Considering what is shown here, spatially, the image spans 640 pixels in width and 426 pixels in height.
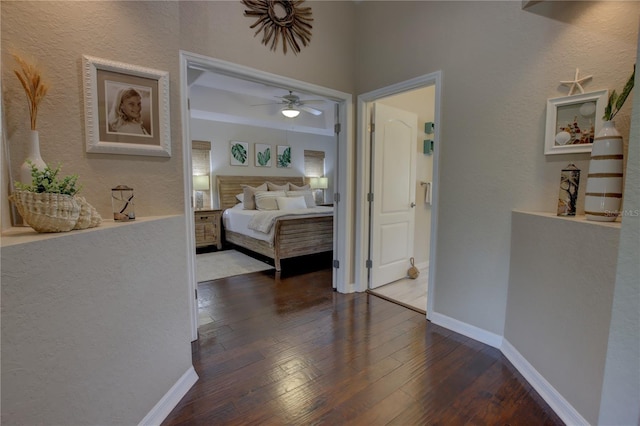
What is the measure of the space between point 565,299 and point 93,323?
7.19 feet

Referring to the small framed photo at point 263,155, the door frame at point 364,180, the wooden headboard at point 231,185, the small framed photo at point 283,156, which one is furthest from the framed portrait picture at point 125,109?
the small framed photo at point 283,156

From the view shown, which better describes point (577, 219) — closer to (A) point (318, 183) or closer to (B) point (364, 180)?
(B) point (364, 180)

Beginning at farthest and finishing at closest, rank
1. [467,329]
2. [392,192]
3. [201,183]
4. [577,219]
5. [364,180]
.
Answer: [201,183]
[392,192]
[364,180]
[467,329]
[577,219]

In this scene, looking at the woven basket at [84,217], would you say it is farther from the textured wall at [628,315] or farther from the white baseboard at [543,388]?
the white baseboard at [543,388]

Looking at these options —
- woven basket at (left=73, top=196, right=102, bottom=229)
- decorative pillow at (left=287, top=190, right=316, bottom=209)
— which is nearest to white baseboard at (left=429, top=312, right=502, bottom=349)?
woven basket at (left=73, top=196, right=102, bottom=229)

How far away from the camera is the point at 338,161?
312 cm

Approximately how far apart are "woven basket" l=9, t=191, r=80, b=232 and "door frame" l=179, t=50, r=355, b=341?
0.98m

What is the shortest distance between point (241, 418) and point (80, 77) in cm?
188

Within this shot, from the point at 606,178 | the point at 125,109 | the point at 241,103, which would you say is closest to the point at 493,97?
the point at 606,178

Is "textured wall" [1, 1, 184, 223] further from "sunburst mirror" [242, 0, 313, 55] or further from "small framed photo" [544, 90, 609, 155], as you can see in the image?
"small framed photo" [544, 90, 609, 155]

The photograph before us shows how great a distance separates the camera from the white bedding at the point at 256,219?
407 centimetres

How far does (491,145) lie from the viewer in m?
2.09

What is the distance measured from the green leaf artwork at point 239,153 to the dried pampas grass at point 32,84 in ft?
15.2

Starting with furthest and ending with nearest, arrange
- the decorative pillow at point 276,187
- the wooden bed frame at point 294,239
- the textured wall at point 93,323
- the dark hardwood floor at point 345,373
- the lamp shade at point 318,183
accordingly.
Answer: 1. the lamp shade at point 318,183
2. the decorative pillow at point 276,187
3. the wooden bed frame at point 294,239
4. the dark hardwood floor at point 345,373
5. the textured wall at point 93,323
